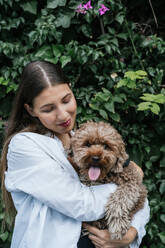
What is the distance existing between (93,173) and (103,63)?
1671 millimetres

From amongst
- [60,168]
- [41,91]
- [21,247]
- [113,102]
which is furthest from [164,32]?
[21,247]

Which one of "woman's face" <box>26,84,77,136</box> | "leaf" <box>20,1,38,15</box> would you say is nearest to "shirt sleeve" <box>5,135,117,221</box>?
"woman's face" <box>26,84,77,136</box>

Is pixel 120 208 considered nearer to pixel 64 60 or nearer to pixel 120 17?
pixel 64 60

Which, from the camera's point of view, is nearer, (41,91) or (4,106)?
(41,91)

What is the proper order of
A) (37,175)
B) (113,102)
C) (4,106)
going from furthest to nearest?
(4,106) → (113,102) → (37,175)

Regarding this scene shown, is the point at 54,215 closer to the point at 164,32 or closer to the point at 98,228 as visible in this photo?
the point at 98,228

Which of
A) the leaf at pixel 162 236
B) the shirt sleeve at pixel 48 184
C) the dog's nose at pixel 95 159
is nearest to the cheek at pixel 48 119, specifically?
the shirt sleeve at pixel 48 184

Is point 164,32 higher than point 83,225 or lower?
higher

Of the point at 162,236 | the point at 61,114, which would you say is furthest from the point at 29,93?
the point at 162,236

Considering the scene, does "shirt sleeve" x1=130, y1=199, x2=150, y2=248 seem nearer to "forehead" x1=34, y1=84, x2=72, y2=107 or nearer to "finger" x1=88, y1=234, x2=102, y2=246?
"finger" x1=88, y1=234, x2=102, y2=246

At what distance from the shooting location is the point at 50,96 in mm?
1808

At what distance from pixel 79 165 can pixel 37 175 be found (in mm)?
340

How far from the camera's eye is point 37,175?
1590 mm

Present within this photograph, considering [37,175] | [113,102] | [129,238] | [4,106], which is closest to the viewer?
[37,175]
